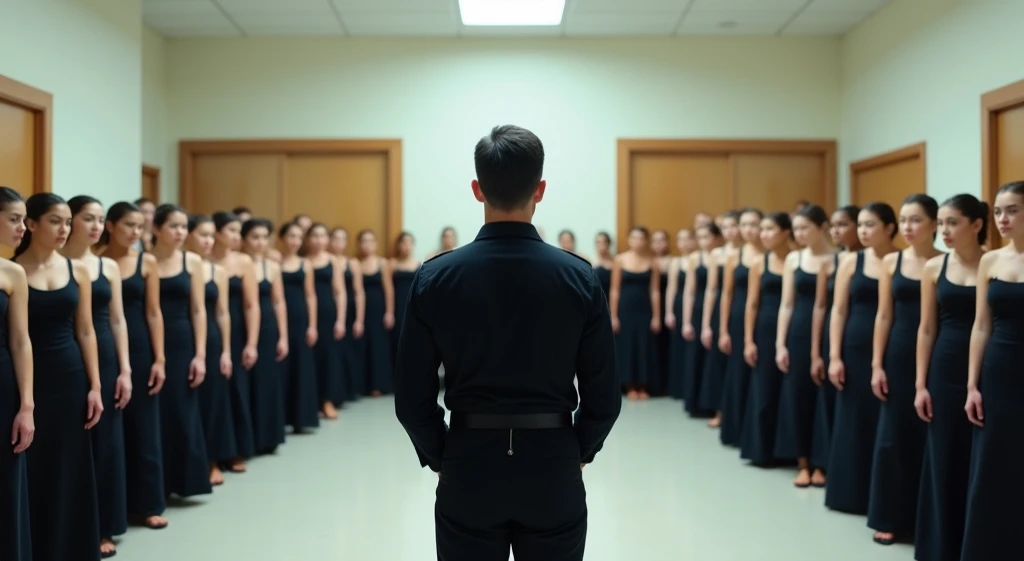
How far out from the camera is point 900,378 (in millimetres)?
3971

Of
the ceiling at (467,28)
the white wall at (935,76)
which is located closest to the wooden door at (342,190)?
the ceiling at (467,28)

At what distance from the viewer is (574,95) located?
9.20 meters

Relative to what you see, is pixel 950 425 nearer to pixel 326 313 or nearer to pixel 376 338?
pixel 326 313

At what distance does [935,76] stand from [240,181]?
23.5ft

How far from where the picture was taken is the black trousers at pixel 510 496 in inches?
72.0

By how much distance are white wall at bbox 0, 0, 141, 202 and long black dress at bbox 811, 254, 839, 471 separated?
5.11 m

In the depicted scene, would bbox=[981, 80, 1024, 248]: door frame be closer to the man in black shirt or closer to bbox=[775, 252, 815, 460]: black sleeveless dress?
bbox=[775, 252, 815, 460]: black sleeveless dress

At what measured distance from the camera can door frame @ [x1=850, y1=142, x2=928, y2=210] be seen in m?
7.14

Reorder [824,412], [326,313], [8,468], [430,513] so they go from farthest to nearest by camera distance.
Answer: [326,313], [824,412], [430,513], [8,468]

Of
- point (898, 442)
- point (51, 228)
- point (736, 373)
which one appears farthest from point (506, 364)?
point (736, 373)

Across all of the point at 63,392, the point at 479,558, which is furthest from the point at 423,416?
the point at 63,392

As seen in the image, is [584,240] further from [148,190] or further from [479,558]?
[479,558]

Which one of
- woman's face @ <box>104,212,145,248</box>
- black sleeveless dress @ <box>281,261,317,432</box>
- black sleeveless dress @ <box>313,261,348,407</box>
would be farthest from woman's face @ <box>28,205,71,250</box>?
black sleeveless dress @ <box>313,261,348,407</box>

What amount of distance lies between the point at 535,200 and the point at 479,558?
0.83 m
